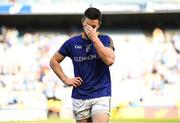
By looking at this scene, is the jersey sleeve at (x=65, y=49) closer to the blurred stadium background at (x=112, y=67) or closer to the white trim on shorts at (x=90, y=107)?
the white trim on shorts at (x=90, y=107)

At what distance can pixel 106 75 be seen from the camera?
6.67m

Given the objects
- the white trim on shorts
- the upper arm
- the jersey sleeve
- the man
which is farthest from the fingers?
the white trim on shorts

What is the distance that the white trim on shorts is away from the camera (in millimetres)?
6531

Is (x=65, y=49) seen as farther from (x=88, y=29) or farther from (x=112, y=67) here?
(x=112, y=67)

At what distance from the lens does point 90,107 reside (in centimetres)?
665

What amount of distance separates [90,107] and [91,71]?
1.24 ft

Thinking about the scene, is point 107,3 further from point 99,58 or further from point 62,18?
point 99,58

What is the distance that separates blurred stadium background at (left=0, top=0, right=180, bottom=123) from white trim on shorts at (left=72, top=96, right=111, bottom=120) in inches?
678

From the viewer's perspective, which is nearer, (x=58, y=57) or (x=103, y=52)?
(x=103, y=52)

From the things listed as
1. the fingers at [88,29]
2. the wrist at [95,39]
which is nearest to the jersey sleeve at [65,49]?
the fingers at [88,29]

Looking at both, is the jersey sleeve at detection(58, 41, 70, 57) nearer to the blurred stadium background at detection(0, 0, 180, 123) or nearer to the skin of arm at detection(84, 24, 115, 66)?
the skin of arm at detection(84, 24, 115, 66)

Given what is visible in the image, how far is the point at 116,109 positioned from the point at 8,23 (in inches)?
225

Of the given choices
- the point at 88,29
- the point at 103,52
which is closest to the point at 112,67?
the point at 88,29

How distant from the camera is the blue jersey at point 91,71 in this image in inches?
261
